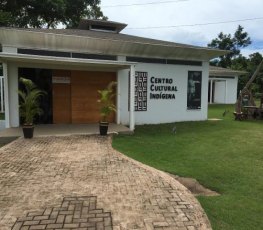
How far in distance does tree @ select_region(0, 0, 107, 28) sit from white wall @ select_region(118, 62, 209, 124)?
13300 millimetres

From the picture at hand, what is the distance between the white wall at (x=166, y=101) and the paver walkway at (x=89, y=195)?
5524mm

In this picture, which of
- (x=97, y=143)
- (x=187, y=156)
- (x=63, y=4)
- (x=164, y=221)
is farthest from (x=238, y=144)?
(x=63, y=4)

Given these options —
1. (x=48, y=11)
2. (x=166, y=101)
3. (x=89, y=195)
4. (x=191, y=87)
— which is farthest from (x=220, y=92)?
(x=89, y=195)

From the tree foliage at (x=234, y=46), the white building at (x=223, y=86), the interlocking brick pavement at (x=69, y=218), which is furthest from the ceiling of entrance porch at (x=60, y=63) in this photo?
the tree foliage at (x=234, y=46)

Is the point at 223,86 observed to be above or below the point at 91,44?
below

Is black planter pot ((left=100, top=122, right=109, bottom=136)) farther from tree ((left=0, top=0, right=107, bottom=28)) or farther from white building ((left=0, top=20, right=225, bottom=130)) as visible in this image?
tree ((left=0, top=0, right=107, bottom=28))

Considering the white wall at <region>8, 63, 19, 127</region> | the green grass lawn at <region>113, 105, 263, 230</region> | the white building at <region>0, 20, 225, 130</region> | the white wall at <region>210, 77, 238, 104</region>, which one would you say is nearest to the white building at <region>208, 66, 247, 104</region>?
the white wall at <region>210, 77, 238, 104</region>

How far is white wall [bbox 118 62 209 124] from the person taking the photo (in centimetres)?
1222

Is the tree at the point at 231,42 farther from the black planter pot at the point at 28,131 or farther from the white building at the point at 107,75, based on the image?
the black planter pot at the point at 28,131

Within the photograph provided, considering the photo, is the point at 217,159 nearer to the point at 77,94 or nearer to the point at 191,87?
the point at 77,94

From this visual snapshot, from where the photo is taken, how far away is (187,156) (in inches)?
288

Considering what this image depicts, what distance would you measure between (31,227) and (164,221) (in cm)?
164

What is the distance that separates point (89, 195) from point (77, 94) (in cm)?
794

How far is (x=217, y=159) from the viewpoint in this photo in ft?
23.3
